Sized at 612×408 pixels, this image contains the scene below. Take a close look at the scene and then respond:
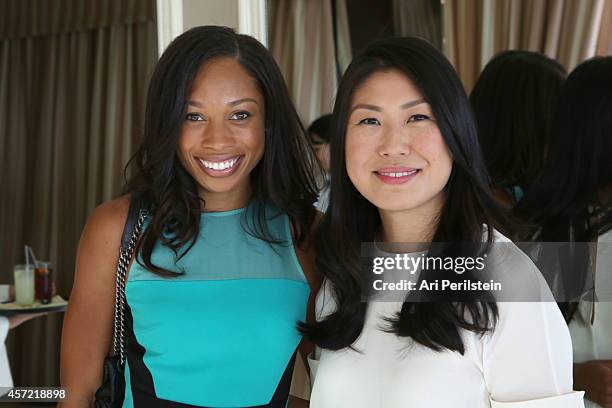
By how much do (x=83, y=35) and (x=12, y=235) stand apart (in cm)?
42

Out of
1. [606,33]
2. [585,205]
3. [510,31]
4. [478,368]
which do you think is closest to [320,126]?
[510,31]

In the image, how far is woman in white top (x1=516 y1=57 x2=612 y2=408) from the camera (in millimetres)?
1188

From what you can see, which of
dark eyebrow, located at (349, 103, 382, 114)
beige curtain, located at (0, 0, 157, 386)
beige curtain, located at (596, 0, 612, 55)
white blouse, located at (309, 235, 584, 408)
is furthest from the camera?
beige curtain, located at (596, 0, 612, 55)

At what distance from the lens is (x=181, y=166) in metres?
1.24

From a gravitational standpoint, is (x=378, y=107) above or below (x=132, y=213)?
above

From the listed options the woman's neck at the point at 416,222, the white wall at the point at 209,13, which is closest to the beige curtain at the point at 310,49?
the white wall at the point at 209,13

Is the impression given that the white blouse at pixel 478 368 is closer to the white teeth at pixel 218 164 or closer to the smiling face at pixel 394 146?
the smiling face at pixel 394 146

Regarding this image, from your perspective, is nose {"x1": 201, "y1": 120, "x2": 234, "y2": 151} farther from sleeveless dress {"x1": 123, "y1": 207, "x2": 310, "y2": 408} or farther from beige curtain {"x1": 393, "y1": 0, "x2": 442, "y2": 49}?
beige curtain {"x1": 393, "y1": 0, "x2": 442, "y2": 49}

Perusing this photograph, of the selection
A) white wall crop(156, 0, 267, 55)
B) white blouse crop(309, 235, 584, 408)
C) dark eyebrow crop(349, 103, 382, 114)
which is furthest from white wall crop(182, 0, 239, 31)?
white blouse crop(309, 235, 584, 408)

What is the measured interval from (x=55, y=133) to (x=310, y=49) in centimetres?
77

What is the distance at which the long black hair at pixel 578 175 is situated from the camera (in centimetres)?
120

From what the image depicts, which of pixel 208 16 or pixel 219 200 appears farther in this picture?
pixel 208 16

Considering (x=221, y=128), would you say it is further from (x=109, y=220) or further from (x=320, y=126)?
(x=320, y=126)

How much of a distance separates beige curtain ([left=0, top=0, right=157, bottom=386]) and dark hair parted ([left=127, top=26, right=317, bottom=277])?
0.27m
